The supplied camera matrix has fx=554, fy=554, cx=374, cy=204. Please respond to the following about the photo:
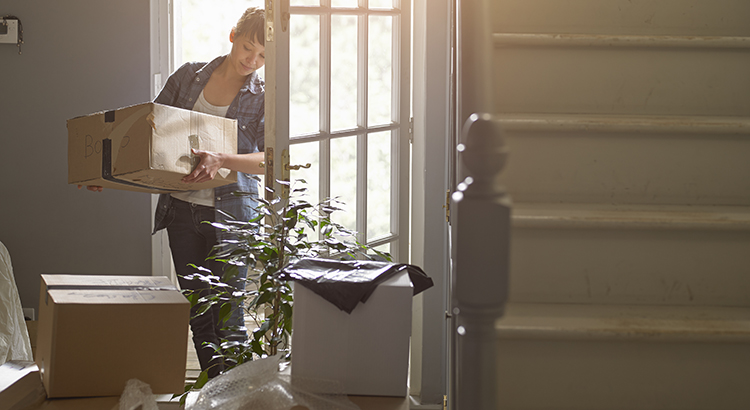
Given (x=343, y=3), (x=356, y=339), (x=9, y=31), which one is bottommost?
(x=356, y=339)

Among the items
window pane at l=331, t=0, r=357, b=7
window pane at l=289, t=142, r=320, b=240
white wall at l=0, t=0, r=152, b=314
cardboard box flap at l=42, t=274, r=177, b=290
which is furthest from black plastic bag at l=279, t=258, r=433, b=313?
white wall at l=0, t=0, r=152, b=314

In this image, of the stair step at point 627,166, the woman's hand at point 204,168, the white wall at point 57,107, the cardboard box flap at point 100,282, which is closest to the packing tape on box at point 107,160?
the woman's hand at point 204,168

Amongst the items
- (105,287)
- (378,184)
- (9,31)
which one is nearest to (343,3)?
(378,184)

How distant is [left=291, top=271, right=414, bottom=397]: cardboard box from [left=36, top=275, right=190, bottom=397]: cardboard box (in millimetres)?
277

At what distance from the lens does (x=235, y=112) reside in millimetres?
1943

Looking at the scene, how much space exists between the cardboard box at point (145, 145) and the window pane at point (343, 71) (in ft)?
1.27

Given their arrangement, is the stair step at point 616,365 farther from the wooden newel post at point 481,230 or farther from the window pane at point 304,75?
the window pane at point 304,75

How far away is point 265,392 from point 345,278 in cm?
26

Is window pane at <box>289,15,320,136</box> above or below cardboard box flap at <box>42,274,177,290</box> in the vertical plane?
above

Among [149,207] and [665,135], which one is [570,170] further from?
[149,207]

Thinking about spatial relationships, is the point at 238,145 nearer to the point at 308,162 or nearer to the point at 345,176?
the point at 308,162

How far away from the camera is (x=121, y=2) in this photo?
10.1 ft

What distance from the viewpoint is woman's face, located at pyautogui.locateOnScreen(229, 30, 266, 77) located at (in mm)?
1861

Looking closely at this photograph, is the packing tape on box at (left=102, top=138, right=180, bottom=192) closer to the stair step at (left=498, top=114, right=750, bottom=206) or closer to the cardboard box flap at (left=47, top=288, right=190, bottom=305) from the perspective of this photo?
the cardboard box flap at (left=47, top=288, right=190, bottom=305)
